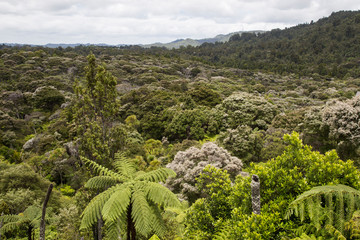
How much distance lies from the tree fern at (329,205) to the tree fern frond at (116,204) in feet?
8.51

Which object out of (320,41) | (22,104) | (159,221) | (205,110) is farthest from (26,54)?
(320,41)

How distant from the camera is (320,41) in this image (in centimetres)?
10625

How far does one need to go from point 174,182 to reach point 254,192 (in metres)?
7.83

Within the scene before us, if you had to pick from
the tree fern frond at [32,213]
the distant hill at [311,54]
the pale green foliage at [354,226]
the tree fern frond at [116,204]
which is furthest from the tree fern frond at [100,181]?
the distant hill at [311,54]

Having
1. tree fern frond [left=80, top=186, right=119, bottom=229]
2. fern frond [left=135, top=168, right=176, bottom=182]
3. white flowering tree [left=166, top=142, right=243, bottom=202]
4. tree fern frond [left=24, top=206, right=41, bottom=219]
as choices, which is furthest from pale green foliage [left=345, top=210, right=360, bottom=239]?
tree fern frond [left=24, top=206, right=41, bottom=219]

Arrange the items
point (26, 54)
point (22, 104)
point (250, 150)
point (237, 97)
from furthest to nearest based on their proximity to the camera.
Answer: point (26, 54)
point (22, 104)
point (237, 97)
point (250, 150)

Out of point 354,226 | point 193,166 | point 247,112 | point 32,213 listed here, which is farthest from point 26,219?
point 247,112

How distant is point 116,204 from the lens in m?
3.68

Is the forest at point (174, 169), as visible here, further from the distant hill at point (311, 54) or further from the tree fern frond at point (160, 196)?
the distant hill at point (311, 54)

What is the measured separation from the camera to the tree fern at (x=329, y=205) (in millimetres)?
2971

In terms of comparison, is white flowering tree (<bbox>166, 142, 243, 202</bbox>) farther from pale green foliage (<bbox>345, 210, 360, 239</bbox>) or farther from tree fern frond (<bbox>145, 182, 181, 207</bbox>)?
pale green foliage (<bbox>345, 210, 360, 239</bbox>)

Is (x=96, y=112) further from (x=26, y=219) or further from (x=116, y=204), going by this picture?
(x=26, y=219)

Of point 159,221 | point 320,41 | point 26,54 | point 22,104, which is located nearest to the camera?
point 159,221

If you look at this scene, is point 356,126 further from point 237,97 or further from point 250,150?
point 237,97
